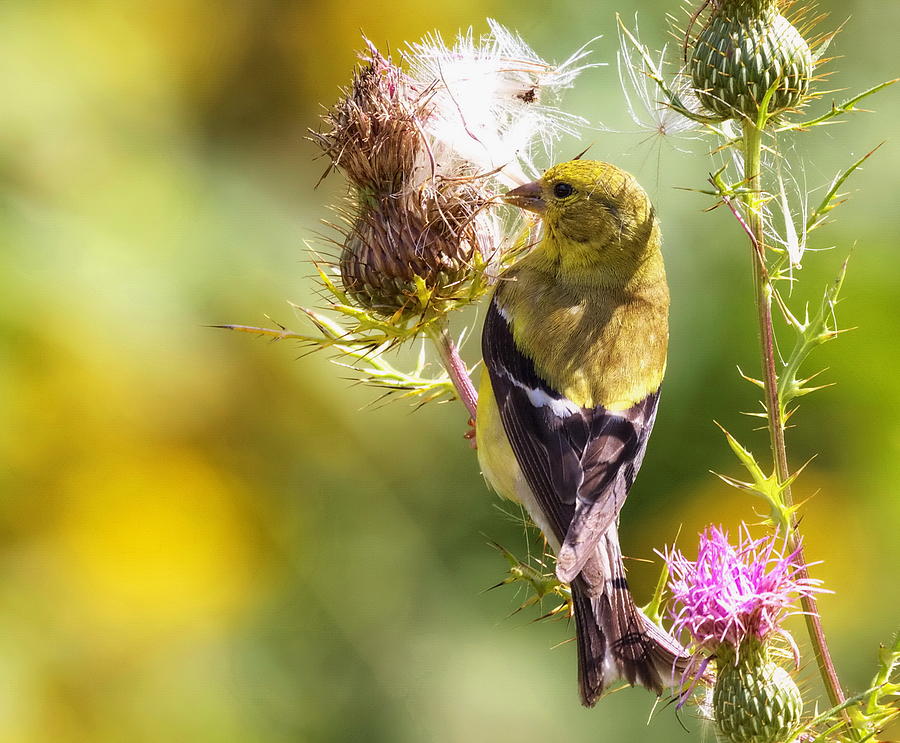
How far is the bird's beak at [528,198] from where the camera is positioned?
2.79 m

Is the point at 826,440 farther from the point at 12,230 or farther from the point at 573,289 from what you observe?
the point at 12,230

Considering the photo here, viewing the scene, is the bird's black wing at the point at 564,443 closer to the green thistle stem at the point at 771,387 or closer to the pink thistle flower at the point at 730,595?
the pink thistle flower at the point at 730,595

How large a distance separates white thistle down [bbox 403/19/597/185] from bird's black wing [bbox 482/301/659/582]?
52 centimetres

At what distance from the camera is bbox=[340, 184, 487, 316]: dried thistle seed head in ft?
8.77

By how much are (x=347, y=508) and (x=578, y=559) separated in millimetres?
3265

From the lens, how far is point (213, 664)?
16.9 feet

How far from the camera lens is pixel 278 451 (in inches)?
230

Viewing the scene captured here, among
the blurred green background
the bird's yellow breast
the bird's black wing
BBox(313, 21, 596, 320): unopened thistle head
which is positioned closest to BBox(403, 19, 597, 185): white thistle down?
BBox(313, 21, 596, 320): unopened thistle head

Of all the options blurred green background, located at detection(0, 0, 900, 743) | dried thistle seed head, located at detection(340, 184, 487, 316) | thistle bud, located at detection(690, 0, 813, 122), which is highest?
thistle bud, located at detection(690, 0, 813, 122)

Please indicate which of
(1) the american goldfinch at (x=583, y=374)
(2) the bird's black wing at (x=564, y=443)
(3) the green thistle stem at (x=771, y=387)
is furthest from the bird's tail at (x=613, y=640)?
(3) the green thistle stem at (x=771, y=387)

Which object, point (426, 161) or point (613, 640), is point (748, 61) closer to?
point (426, 161)

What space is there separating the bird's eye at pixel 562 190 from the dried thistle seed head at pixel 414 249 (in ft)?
0.72

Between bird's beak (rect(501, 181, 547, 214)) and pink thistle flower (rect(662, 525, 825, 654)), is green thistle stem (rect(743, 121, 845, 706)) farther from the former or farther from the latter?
bird's beak (rect(501, 181, 547, 214))

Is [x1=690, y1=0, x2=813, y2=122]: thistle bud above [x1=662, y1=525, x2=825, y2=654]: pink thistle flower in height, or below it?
above
